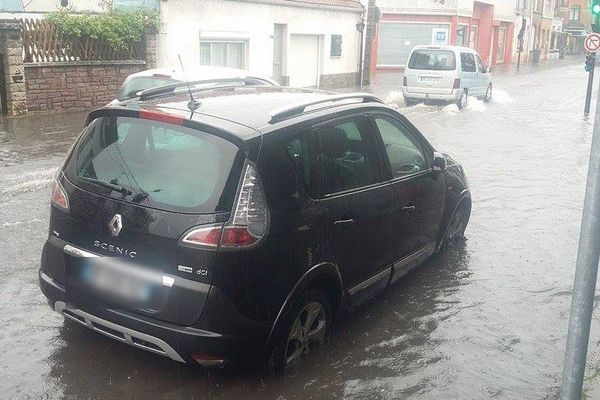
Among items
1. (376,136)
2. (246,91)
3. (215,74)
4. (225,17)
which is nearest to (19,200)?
(215,74)

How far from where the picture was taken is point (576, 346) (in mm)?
3043

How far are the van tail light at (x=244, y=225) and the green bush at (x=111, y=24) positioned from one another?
44.1 ft

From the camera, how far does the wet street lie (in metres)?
4.08

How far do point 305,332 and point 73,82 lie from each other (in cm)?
1319

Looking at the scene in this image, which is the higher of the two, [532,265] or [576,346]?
[576,346]

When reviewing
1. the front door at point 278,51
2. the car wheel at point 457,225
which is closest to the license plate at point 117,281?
the car wheel at point 457,225

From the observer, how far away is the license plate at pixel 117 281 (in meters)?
3.67

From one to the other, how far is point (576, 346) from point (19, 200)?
22.4ft

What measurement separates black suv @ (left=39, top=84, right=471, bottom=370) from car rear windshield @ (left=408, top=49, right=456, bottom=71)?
16511 mm

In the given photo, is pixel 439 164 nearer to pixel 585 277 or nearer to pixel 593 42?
pixel 585 277

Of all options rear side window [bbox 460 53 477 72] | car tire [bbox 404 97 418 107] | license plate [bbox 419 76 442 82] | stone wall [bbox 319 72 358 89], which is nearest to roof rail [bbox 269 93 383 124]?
license plate [bbox 419 76 442 82]

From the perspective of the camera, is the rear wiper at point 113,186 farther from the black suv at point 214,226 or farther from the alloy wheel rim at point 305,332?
the alloy wheel rim at point 305,332

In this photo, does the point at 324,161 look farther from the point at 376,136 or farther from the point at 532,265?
the point at 532,265

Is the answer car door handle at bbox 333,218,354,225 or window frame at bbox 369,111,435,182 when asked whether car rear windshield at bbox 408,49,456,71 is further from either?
car door handle at bbox 333,218,354,225
